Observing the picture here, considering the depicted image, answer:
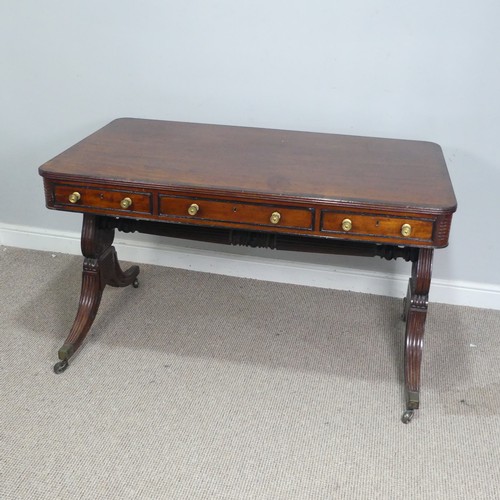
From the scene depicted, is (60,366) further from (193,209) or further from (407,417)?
(407,417)

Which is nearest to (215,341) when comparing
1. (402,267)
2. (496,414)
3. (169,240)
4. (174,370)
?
(174,370)

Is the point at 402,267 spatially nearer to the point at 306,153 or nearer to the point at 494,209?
the point at 494,209

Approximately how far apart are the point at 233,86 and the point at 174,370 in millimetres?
1030

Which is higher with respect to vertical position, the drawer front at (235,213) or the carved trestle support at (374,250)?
the drawer front at (235,213)

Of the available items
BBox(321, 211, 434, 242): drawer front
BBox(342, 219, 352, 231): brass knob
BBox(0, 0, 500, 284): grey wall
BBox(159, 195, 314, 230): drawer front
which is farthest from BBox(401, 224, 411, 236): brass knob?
BBox(0, 0, 500, 284): grey wall

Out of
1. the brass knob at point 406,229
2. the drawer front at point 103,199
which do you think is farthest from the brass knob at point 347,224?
the drawer front at point 103,199

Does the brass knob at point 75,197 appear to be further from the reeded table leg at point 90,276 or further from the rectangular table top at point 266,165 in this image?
the reeded table leg at point 90,276

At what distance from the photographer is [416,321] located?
2.00m

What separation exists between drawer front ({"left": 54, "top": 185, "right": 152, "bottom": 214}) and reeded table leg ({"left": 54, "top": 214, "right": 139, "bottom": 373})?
20cm

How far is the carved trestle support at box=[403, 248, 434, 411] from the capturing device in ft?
6.31

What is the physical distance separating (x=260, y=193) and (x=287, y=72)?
0.72 metres

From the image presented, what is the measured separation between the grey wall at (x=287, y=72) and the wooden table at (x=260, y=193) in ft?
0.55

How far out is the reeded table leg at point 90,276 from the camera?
7.00ft

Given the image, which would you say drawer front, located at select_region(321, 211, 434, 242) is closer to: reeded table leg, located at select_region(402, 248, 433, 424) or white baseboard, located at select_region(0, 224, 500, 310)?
reeded table leg, located at select_region(402, 248, 433, 424)
